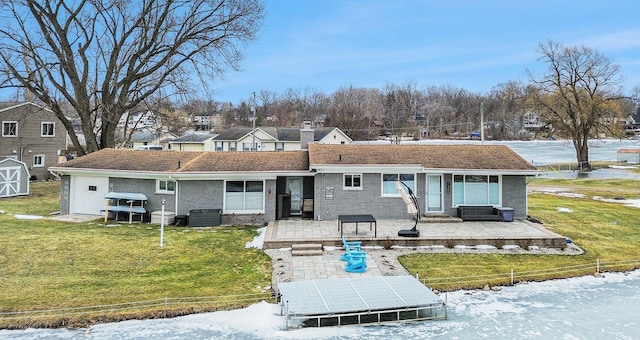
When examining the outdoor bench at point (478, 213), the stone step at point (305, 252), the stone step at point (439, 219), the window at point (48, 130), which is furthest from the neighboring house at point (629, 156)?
the window at point (48, 130)

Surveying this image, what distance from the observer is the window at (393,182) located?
53.6 feet

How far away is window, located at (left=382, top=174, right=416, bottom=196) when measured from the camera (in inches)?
643

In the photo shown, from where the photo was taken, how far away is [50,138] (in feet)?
109

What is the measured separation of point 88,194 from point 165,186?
4.05 m

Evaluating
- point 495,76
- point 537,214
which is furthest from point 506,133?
point 537,214

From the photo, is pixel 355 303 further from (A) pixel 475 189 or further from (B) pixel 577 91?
(B) pixel 577 91

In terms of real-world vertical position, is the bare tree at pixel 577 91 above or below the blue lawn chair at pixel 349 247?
above

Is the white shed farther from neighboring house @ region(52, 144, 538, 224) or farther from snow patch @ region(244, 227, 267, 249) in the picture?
snow patch @ region(244, 227, 267, 249)

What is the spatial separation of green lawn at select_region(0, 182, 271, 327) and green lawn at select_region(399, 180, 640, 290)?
464 cm

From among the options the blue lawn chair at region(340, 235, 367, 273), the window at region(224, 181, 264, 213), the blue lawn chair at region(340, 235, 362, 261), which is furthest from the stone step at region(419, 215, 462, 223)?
the window at region(224, 181, 264, 213)

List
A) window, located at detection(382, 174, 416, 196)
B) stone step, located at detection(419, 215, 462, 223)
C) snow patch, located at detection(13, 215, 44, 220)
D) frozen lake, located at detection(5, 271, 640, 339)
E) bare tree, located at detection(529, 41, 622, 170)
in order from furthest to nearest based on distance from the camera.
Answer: bare tree, located at detection(529, 41, 622, 170)
snow patch, located at detection(13, 215, 44, 220)
window, located at detection(382, 174, 416, 196)
stone step, located at detection(419, 215, 462, 223)
frozen lake, located at detection(5, 271, 640, 339)

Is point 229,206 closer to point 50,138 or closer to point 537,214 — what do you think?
point 537,214

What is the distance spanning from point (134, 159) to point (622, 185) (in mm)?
33340

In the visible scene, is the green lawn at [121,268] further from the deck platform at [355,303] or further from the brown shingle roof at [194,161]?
the brown shingle roof at [194,161]
